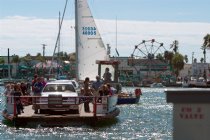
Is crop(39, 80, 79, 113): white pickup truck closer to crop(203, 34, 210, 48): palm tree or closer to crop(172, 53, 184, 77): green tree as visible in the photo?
crop(203, 34, 210, 48): palm tree

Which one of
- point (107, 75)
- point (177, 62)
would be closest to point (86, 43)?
point (107, 75)

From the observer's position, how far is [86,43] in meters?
50.9

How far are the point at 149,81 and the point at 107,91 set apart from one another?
12953 centimetres

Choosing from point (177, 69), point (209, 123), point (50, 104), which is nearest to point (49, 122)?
point (50, 104)

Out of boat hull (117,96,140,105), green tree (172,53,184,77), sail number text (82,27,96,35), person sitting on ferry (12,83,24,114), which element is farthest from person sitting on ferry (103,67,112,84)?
green tree (172,53,184,77)

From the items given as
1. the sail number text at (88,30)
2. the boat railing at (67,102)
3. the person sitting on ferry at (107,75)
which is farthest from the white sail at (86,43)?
the boat railing at (67,102)

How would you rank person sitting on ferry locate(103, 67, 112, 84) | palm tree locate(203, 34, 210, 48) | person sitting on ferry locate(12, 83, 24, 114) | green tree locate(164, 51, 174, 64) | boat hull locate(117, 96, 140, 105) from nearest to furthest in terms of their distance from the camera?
person sitting on ferry locate(12, 83, 24, 114), person sitting on ferry locate(103, 67, 112, 84), boat hull locate(117, 96, 140, 105), palm tree locate(203, 34, 210, 48), green tree locate(164, 51, 174, 64)

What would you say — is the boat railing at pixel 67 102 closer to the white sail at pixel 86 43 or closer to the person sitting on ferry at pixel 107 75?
the person sitting on ferry at pixel 107 75

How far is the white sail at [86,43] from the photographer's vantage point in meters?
49.6

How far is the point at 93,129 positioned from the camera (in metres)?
25.0

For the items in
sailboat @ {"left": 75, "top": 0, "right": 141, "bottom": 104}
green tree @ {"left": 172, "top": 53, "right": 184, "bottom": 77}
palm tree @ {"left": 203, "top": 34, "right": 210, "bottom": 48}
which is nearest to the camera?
sailboat @ {"left": 75, "top": 0, "right": 141, "bottom": 104}

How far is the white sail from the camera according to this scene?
49.6 metres

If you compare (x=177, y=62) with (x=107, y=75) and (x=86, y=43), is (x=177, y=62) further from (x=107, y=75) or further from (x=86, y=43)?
(x=107, y=75)

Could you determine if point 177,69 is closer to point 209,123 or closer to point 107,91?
point 107,91
